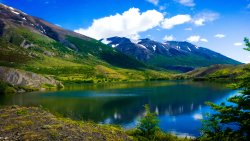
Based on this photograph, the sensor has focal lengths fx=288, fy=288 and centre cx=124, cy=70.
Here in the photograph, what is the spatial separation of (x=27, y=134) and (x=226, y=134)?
25.5 meters

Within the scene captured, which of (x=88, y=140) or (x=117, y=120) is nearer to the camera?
(x=88, y=140)

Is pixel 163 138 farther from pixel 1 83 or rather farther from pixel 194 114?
pixel 1 83

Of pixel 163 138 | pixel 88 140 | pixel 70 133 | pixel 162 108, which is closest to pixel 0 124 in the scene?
pixel 70 133

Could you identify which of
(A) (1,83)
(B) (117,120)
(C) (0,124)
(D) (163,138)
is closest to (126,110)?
(B) (117,120)

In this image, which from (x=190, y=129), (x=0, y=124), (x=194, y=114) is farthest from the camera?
(x=194, y=114)

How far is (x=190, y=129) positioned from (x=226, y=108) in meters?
50.4

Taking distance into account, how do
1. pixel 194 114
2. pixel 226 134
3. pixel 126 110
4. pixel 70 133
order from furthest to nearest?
1. pixel 126 110
2. pixel 194 114
3. pixel 70 133
4. pixel 226 134

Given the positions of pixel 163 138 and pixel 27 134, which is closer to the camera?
pixel 27 134

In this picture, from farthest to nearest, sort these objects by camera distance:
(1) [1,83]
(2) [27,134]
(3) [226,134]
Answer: (1) [1,83]
(2) [27,134]
(3) [226,134]

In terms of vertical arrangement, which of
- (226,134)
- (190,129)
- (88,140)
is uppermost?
(226,134)

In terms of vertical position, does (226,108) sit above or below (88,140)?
above

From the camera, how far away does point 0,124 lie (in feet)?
148

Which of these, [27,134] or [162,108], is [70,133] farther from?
[162,108]

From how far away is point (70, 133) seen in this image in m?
40.9
